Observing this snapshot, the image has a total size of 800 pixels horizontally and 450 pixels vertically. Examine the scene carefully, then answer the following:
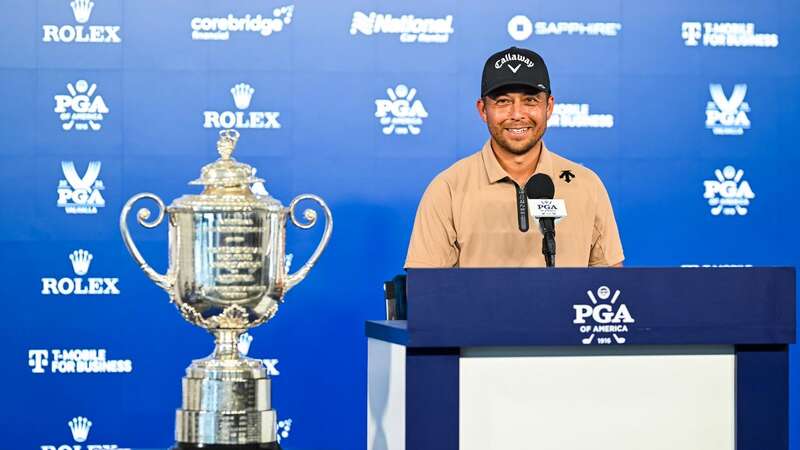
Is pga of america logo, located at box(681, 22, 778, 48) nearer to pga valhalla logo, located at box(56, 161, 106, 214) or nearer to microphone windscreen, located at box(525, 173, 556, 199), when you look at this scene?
pga valhalla logo, located at box(56, 161, 106, 214)

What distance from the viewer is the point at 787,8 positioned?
5.79m

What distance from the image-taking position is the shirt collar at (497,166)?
3906 millimetres

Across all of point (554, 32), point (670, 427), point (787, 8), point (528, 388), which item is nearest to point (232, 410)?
point (528, 388)

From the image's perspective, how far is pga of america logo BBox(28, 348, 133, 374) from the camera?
5.52 meters

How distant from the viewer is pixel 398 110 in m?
5.65

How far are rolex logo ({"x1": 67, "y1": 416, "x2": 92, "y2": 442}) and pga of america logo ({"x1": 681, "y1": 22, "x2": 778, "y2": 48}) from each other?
9.84 feet

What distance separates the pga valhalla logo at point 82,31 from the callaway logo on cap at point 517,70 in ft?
7.49

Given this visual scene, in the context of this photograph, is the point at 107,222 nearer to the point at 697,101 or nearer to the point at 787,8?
the point at 697,101

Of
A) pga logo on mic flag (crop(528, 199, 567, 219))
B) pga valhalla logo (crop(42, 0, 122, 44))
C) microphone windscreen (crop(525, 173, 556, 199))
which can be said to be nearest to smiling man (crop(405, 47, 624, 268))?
microphone windscreen (crop(525, 173, 556, 199))

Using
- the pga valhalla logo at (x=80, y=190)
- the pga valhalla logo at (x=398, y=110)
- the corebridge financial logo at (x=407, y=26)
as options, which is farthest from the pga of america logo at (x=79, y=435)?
the corebridge financial logo at (x=407, y=26)

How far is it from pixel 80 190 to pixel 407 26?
152 centimetres

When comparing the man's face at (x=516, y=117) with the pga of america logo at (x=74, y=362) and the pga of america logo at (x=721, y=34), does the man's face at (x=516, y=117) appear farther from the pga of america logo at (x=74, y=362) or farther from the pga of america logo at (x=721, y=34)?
the pga of america logo at (x=74, y=362)

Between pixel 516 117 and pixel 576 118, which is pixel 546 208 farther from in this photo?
pixel 576 118

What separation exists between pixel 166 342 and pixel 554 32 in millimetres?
2086
